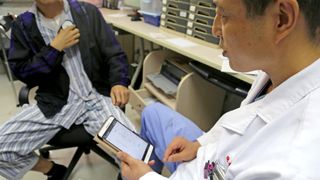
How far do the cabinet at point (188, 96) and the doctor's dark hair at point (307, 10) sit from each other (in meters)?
1.09

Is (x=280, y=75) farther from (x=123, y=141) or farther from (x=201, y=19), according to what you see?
(x=201, y=19)

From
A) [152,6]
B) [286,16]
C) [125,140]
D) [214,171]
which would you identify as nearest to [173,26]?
[152,6]

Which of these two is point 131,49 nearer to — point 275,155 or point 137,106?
point 137,106

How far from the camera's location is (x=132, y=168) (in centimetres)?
94

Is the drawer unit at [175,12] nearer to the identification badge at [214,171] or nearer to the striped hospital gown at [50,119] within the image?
the striped hospital gown at [50,119]

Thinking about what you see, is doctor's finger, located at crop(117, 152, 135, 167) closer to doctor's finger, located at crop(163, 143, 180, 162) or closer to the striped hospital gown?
doctor's finger, located at crop(163, 143, 180, 162)

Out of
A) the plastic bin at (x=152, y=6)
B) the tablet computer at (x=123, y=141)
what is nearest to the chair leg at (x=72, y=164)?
the tablet computer at (x=123, y=141)

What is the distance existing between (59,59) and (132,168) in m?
0.66

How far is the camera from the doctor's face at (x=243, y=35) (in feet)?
1.68

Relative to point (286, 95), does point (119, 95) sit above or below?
below

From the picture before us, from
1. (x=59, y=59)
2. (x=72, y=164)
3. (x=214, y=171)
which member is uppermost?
(x=59, y=59)

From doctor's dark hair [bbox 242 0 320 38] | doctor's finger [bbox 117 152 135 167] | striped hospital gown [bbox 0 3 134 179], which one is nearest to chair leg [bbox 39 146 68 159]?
striped hospital gown [bbox 0 3 134 179]

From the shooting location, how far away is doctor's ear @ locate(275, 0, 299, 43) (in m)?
0.46

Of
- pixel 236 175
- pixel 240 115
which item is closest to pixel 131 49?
pixel 240 115
